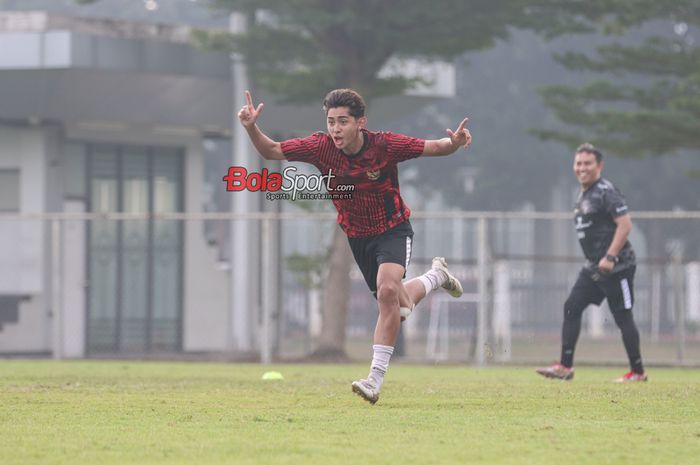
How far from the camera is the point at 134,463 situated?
5801 mm

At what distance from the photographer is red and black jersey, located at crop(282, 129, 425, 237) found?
888cm

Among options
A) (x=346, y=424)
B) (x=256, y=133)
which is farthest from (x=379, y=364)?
(x=256, y=133)

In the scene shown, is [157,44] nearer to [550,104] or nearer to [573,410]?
[550,104]

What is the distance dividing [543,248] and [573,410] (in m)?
47.1

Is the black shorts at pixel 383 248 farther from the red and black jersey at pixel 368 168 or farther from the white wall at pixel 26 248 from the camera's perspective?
the white wall at pixel 26 248

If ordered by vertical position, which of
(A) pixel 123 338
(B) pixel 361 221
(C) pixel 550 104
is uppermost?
(C) pixel 550 104

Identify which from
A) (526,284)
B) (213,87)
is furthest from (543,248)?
(213,87)

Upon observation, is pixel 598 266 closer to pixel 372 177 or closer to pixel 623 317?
pixel 623 317

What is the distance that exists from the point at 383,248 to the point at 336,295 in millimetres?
13571

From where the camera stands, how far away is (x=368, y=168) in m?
8.88

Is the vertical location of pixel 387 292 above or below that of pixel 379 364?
above

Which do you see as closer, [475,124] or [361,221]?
[361,221]

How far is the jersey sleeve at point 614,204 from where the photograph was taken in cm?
1183

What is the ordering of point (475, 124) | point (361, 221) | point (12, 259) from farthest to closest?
point (475, 124) → point (12, 259) → point (361, 221)
